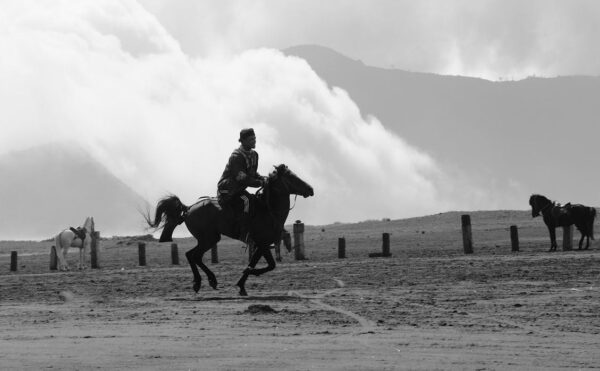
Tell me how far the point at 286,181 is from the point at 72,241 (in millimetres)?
17954

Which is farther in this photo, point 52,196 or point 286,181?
point 52,196

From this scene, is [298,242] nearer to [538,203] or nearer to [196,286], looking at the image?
[538,203]

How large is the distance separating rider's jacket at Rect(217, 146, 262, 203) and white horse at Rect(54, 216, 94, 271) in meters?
16.4

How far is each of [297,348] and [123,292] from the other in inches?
364

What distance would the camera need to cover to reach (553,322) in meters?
12.3

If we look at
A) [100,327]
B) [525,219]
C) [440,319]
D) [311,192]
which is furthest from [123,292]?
[525,219]

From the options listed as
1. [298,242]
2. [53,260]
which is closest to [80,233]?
[53,260]

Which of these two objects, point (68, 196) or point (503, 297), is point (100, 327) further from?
point (68, 196)

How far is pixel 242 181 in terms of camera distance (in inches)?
697

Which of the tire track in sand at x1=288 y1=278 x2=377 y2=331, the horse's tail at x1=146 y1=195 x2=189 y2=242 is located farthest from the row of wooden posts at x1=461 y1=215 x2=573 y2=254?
the horse's tail at x1=146 y1=195 x2=189 y2=242

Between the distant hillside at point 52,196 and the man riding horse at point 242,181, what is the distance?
137029 mm

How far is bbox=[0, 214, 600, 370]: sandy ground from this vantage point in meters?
9.90

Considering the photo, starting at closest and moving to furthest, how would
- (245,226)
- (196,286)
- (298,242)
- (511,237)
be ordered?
(245,226) → (196,286) → (511,237) → (298,242)

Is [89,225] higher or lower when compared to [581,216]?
higher
